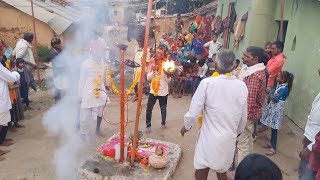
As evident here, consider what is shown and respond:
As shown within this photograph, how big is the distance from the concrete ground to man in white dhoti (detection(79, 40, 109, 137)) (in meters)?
0.62

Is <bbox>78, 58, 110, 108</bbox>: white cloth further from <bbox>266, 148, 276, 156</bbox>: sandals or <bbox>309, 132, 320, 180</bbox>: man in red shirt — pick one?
<bbox>309, 132, 320, 180</bbox>: man in red shirt

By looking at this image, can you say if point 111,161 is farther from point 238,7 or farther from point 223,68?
point 238,7

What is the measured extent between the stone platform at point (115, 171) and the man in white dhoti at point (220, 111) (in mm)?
1357

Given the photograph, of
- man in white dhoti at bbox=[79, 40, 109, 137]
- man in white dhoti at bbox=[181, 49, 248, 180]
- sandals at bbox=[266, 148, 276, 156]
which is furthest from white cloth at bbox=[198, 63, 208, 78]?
man in white dhoti at bbox=[181, 49, 248, 180]

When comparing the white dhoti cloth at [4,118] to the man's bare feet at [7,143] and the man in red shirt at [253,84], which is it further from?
the man in red shirt at [253,84]

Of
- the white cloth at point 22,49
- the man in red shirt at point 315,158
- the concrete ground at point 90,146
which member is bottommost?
the concrete ground at point 90,146

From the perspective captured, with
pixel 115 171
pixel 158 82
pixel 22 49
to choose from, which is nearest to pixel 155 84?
pixel 158 82

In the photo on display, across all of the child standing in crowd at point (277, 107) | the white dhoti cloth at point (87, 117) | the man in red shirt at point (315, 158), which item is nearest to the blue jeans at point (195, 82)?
the child standing in crowd at point (277, 107)

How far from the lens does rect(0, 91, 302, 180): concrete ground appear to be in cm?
500

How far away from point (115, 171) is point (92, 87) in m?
1.86

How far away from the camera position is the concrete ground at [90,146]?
500cm

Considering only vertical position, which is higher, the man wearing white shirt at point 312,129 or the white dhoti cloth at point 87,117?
the man wearing white shirt at point 312,129

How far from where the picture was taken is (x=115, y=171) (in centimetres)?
466

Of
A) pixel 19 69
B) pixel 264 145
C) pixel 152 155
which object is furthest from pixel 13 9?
pixel 264 145
